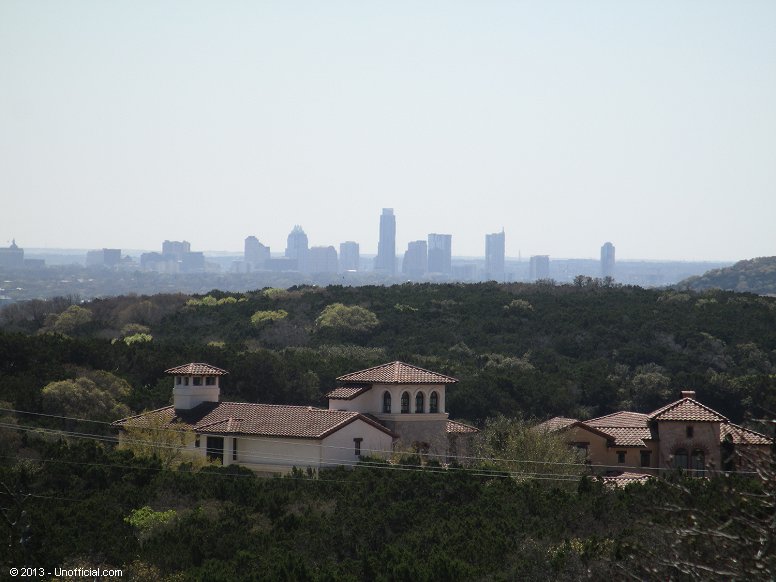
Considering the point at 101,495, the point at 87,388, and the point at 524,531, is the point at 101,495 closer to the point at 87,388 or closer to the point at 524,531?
the point at 524,531

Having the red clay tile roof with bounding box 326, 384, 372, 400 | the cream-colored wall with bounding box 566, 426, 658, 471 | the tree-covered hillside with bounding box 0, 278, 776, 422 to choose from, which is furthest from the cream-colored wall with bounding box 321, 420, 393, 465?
the tree-covered hillside with bounding box 0, 278, 776, 422

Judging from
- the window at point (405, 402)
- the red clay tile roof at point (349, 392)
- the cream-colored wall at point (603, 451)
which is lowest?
the cream-colored wall at point (603, 451)

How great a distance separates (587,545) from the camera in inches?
1177

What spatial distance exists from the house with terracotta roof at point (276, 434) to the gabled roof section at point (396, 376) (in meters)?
2.35

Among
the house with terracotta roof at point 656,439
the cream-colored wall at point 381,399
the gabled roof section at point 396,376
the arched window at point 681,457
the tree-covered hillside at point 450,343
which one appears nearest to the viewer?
the house with terracotta roof at point 656,439

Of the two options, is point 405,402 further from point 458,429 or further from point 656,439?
point 656,439

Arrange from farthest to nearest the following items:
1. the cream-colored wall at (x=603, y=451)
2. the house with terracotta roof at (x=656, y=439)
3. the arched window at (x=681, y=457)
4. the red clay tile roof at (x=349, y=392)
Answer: the red clay tile roof at (x=349, y=392) → the cream-colored wall at (x=603, y=451) → the arched window at (x=681, y=457) → the house with terracotta roof at (x=656, y=439)

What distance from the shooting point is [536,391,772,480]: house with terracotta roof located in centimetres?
4691

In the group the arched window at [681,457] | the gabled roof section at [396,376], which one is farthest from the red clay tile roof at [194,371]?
the arched window at [681,457]

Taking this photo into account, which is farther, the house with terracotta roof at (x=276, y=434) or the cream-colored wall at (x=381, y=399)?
the cream-colored wall at (x=381, y=399)

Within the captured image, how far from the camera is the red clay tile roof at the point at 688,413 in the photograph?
47531 millimetres

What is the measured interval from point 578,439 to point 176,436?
1495cm

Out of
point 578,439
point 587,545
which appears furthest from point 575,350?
point 587,545

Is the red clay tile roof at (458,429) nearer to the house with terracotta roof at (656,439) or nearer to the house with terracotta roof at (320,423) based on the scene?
the house with terracotta roof at (320,423)
